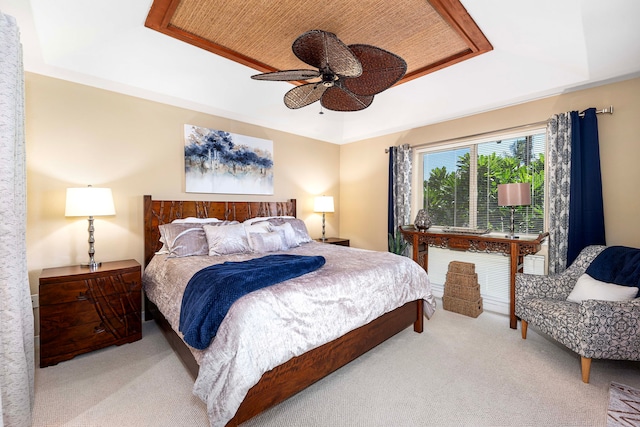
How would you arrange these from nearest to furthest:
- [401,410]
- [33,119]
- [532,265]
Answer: [401,410] < [33,119] < [532,265]

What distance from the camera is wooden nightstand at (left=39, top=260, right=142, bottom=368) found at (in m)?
2.29

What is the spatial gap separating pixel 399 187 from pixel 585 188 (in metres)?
2.12

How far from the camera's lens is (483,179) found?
3809 millimetres

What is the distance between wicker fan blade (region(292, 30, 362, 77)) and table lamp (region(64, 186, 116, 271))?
223cm

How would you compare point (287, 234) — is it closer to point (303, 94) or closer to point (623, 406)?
point (303, 94)

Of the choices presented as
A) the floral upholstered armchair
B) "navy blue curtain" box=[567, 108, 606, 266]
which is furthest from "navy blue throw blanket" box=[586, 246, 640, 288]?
"navy blue curtain" box=[567, 108, 606, 266]

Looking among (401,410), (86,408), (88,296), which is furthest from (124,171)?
(401,410)

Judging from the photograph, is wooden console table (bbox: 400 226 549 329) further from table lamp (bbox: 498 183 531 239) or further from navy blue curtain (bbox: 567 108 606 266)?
table lamp (bbox: 498 183 531 239)

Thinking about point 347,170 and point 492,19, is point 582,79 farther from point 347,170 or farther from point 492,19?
point 347,170

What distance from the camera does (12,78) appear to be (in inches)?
53.9

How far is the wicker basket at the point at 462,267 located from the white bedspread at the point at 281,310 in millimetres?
928

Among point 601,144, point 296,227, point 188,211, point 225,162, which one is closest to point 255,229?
point 296,227

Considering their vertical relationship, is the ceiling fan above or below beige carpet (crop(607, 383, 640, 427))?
above

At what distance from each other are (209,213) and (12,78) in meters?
2.38
